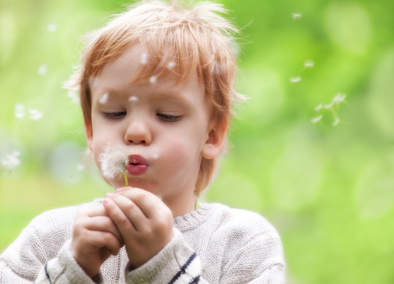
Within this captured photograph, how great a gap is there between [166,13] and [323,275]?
1.53 m

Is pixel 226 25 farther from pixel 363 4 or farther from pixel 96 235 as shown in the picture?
pixel 363 4

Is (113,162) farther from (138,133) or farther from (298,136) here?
(298,136)

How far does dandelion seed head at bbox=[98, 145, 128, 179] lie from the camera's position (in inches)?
39.8

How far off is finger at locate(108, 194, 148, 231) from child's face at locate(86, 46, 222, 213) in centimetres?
11

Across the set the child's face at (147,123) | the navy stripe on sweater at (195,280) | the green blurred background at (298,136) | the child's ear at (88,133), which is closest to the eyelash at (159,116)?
the child's face at (147,123)

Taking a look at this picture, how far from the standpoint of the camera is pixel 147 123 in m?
1.02

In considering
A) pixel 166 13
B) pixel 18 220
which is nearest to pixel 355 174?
pixel 18 220

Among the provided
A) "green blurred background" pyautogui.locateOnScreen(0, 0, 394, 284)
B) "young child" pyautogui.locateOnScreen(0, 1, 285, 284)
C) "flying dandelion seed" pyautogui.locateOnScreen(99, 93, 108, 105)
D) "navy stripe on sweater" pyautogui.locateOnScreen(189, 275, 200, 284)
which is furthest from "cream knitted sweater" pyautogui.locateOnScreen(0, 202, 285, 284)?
"green blurred background" pyautogui.locateOnScreen(0, 0, 394, 284)

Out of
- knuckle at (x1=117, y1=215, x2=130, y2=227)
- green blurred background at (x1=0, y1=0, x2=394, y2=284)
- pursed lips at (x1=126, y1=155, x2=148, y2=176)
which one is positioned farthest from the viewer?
green blurred background at (x1=0, y1=0, x2=394, y2=284)

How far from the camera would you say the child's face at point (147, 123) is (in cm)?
102

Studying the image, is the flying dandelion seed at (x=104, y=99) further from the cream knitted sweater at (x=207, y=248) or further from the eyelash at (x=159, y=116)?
the cream knitted sweater at (x=207, y=248)

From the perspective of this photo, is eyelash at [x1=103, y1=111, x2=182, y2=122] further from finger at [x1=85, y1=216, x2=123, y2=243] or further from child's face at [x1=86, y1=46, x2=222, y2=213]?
finger at [x1=85, y1=216, x2=123, y2=243]

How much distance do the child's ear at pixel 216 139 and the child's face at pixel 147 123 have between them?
0.24 ft

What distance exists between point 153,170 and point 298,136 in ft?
5.03
